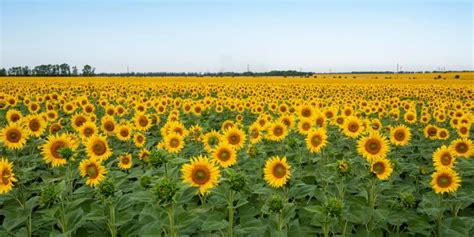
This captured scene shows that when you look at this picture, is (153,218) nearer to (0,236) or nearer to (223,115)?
(0,236)

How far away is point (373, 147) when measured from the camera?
5074 mm

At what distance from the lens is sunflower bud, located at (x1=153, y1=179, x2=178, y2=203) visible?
9.84 ft

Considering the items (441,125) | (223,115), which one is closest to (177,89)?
(223,115)

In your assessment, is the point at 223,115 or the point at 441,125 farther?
the point at 223,115

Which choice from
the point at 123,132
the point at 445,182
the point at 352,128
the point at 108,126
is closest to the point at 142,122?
the point at 123,132

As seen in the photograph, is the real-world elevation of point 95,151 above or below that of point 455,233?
above

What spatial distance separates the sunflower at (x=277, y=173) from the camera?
416cm

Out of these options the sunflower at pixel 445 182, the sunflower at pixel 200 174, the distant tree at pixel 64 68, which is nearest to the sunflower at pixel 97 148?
the sunflower at pixel 200 174

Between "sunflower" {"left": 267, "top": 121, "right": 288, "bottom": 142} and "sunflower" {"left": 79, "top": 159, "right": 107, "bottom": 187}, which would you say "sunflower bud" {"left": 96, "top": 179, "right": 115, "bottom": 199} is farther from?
"sunflower" {"left": 267, "top": 121, "right": 288, "bottom": 142}

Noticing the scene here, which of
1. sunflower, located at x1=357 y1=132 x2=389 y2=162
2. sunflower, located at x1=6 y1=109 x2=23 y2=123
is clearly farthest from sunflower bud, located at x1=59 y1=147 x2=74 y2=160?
sunflower, located at x1=6 y1=109 x2=23 y2=123

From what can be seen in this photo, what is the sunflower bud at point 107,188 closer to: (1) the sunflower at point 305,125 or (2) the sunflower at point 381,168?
(2) the sunflower at point 381,168

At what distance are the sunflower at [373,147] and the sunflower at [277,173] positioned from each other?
4.54 feet

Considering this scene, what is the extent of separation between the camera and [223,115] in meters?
13.0

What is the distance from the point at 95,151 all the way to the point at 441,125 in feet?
31.0
